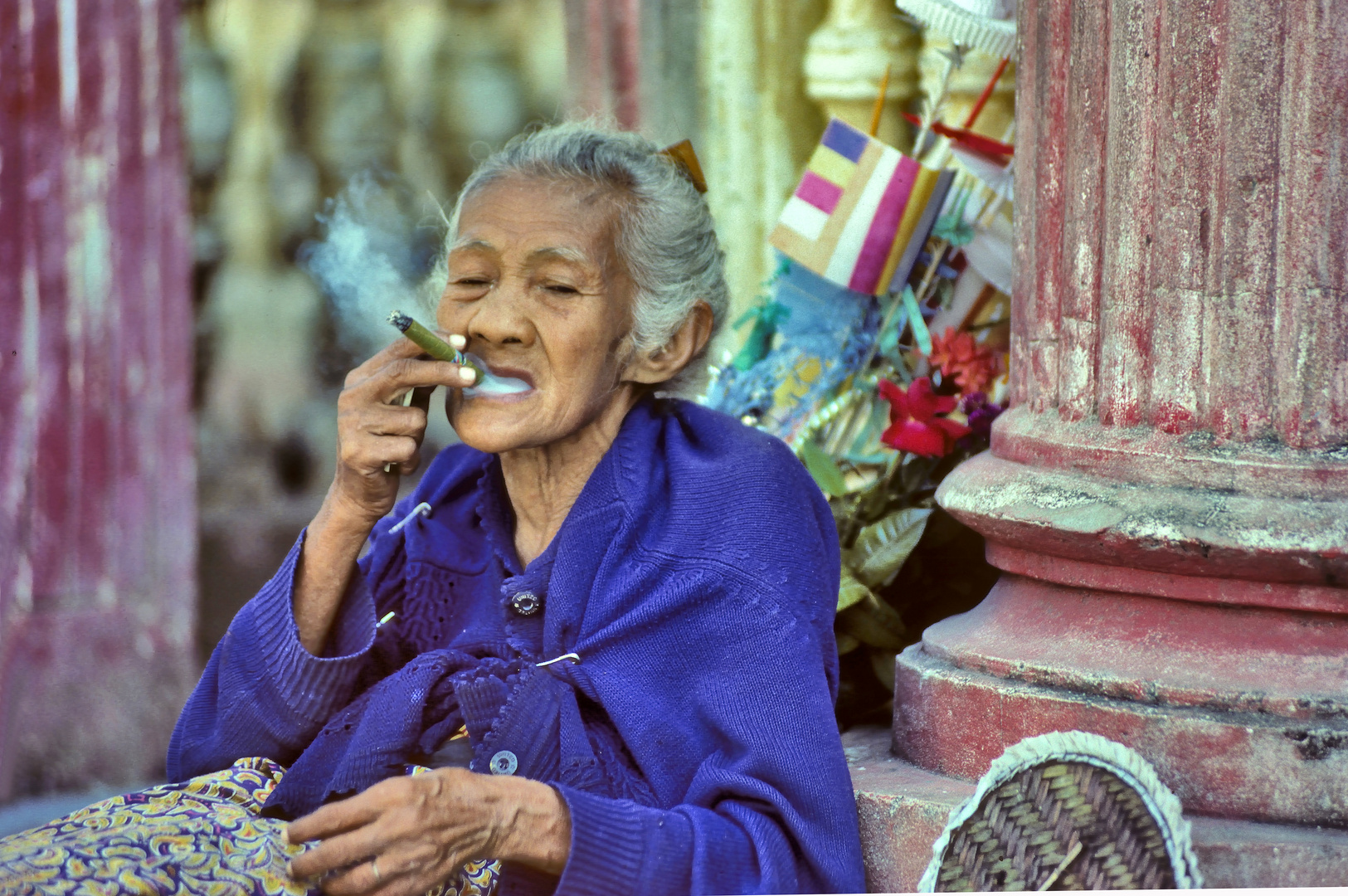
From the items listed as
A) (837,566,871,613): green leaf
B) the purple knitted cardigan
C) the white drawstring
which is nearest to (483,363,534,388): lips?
the purple knitted cardigan

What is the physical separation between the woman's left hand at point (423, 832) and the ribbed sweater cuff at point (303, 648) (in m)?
0.48

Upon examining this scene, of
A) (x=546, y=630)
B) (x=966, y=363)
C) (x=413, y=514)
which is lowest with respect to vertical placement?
(x=546, y=630)

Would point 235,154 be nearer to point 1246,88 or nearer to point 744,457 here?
point 744,457

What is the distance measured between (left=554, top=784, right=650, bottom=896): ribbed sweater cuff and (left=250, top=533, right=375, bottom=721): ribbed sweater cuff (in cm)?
62

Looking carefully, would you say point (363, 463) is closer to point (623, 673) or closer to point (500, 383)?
point (500, 383)

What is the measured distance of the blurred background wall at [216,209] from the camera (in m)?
3.92

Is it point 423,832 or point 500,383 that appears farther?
point 500,383

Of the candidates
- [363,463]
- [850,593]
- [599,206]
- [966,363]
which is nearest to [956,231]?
[966,363]

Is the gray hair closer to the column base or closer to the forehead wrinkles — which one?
the forehead wrinkles

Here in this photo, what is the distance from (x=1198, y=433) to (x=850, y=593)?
3.01 ft

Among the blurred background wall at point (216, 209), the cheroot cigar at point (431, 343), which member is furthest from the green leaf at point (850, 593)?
the blurred background wall at point (216, 209)

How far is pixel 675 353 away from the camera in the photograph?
269cm

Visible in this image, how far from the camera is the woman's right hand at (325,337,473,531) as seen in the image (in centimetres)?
242

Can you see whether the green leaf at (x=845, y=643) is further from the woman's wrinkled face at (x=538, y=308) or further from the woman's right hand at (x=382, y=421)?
the woman's right hand at (x=382, y=421)
